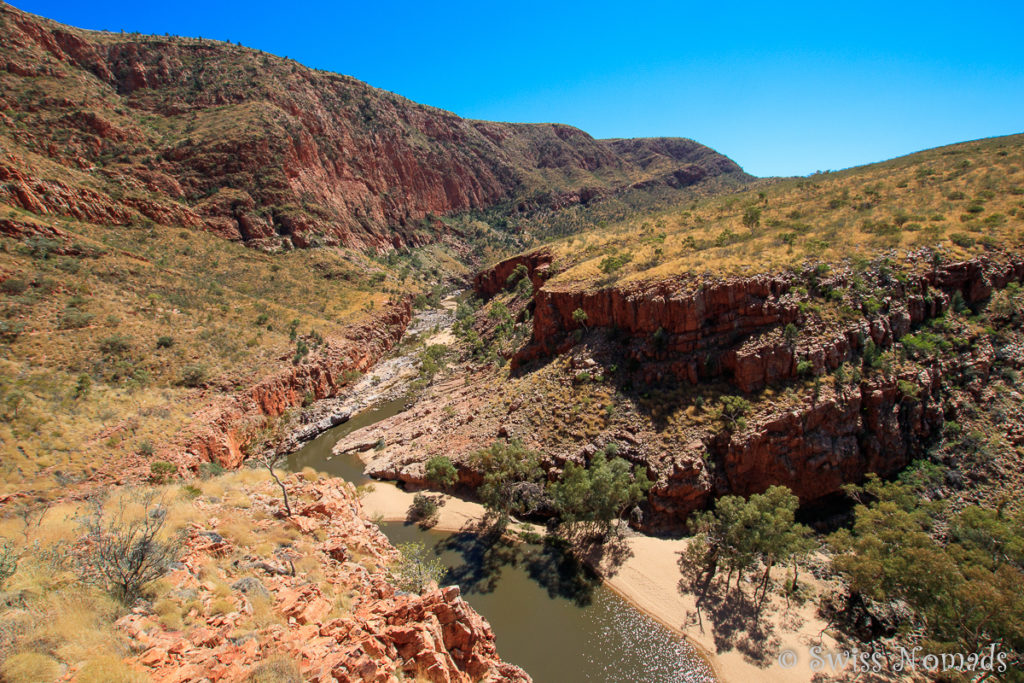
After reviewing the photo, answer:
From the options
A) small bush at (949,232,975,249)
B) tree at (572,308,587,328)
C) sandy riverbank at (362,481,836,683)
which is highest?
small bush at (949,232,975,249)

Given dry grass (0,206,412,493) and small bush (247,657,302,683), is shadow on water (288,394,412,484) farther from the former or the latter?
small bush (247,657,302,683)

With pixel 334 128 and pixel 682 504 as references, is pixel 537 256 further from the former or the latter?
pixel 334 128

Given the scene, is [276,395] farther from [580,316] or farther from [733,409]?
[733,409]

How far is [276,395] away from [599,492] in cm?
3192

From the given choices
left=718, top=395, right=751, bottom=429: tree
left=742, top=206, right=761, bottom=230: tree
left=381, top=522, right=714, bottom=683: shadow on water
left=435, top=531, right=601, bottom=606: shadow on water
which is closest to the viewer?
left=381, top=522, right=714, bottom=683: shadow on water

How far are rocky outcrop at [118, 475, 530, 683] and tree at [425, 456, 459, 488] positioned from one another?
13.2 m

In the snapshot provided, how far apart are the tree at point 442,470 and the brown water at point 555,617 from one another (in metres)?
3.59

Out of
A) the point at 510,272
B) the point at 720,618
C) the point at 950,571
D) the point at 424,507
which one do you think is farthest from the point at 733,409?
the point at 510,272

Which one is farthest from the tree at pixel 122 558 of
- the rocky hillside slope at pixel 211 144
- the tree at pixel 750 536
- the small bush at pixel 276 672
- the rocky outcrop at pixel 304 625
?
the rocky hillside slope at pixel 211 144

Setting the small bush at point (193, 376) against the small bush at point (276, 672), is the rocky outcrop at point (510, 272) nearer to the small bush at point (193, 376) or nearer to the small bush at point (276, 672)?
the small bush at point (193, 376)

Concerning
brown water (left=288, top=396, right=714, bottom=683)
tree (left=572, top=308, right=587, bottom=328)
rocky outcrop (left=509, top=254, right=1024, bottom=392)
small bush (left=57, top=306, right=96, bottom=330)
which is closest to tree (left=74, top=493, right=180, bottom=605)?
brown water (left=288, top=396, right=714, bottom=683)

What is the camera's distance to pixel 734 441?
25203 millimetres

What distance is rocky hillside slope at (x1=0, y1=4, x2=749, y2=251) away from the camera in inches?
2077

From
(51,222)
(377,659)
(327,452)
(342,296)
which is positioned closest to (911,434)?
(377,659)
